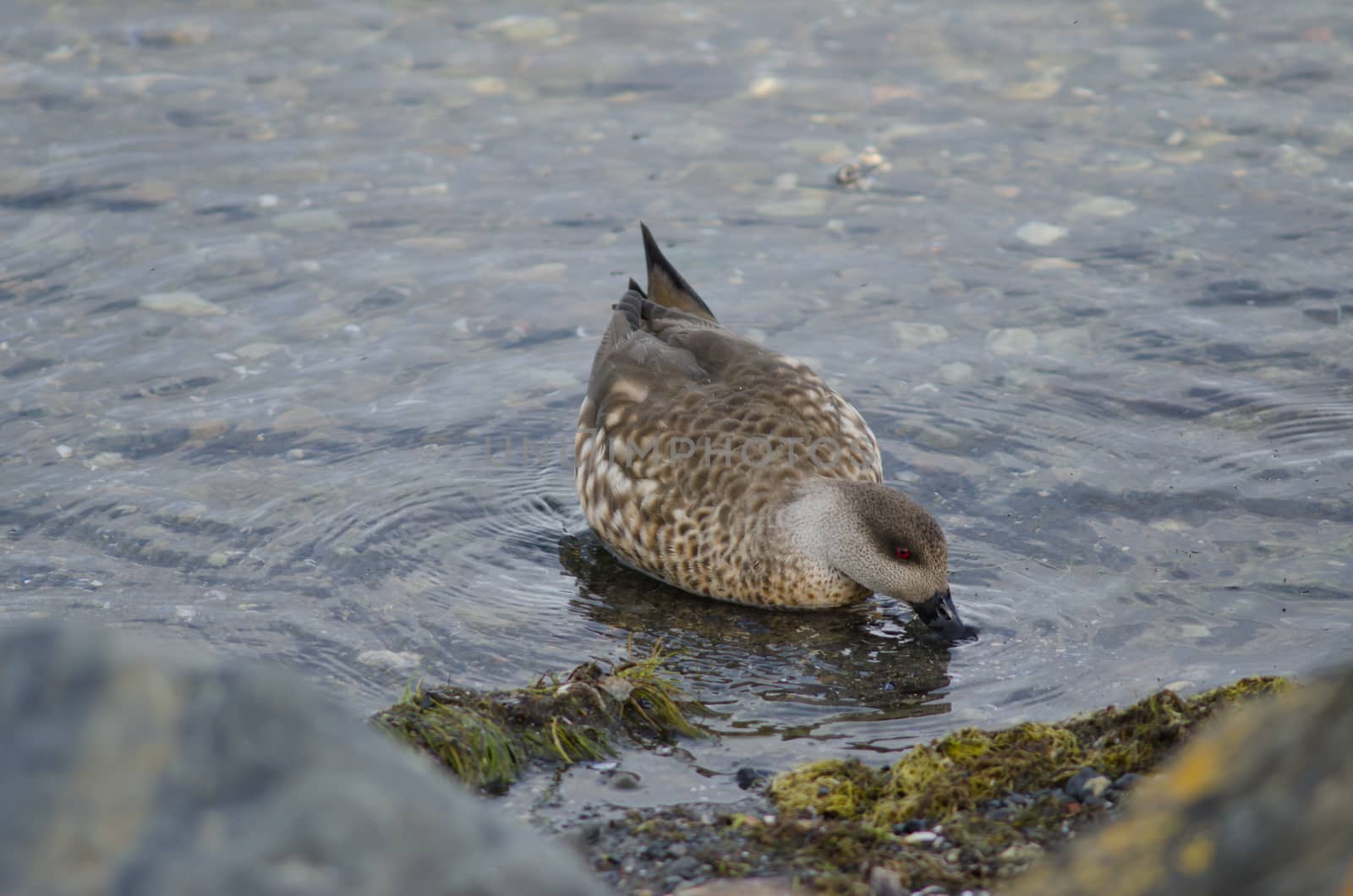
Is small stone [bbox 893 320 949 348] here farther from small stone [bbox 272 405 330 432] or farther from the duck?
small stone [bbox 272 405 330 432]

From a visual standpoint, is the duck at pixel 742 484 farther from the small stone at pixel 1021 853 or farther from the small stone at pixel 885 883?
the small stone at pixel 885 883

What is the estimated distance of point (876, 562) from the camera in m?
6.73

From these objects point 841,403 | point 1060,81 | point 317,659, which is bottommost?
point 317,659

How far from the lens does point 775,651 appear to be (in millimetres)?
6719

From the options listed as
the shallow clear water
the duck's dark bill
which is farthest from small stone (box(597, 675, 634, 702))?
the duck's dark bill

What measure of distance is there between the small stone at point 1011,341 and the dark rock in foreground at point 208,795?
7.25 metres

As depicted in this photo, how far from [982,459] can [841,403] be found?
1082 millimetres

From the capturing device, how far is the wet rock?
2041mm

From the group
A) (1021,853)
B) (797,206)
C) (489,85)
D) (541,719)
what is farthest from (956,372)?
(489,85)

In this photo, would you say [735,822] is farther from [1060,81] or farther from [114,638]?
[1060,81]

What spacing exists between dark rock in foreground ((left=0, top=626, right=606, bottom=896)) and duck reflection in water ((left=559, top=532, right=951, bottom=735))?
353cm

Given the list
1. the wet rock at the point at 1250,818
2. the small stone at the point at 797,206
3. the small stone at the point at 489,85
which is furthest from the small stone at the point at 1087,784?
the small stone at the point at 489,85

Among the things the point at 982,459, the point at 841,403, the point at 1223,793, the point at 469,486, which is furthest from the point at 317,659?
the point at 1223,793

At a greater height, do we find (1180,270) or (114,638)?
(114,638)
